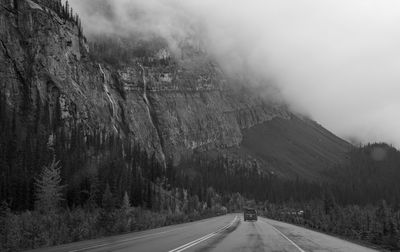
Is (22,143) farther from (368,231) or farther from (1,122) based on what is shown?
(368,231)

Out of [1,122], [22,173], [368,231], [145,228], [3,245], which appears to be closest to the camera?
[3,245]

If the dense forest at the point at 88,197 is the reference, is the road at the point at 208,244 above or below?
below

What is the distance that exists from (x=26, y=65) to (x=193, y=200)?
261ft

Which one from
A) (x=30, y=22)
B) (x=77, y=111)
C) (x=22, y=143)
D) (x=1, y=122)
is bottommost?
(x=22, y=143)

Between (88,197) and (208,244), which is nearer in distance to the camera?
(208,244)

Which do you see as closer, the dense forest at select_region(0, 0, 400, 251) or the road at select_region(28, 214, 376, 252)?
the road at select_region(28, 214, 376, 252)

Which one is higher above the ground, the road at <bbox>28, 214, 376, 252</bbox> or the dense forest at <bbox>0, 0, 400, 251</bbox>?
the dense forest at <bbox>0, 0, 400, 251</bbox>

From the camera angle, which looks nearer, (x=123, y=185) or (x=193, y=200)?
(x=123, y=185)

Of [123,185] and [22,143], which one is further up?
[22,143]

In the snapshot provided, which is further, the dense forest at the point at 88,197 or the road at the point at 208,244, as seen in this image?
the dense forest at the point at 88,197

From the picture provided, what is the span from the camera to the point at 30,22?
18100 centimetres

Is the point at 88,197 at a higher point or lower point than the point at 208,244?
higher

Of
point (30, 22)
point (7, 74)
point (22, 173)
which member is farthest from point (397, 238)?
point (30, 22)

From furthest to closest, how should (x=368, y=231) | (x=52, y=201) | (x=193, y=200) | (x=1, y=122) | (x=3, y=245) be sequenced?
1. (x=193, y=200)
2. (x=1, y=122)
3. (x=52, y=201)
4. (x=368, y=231)
5. (x=3, y=245)
